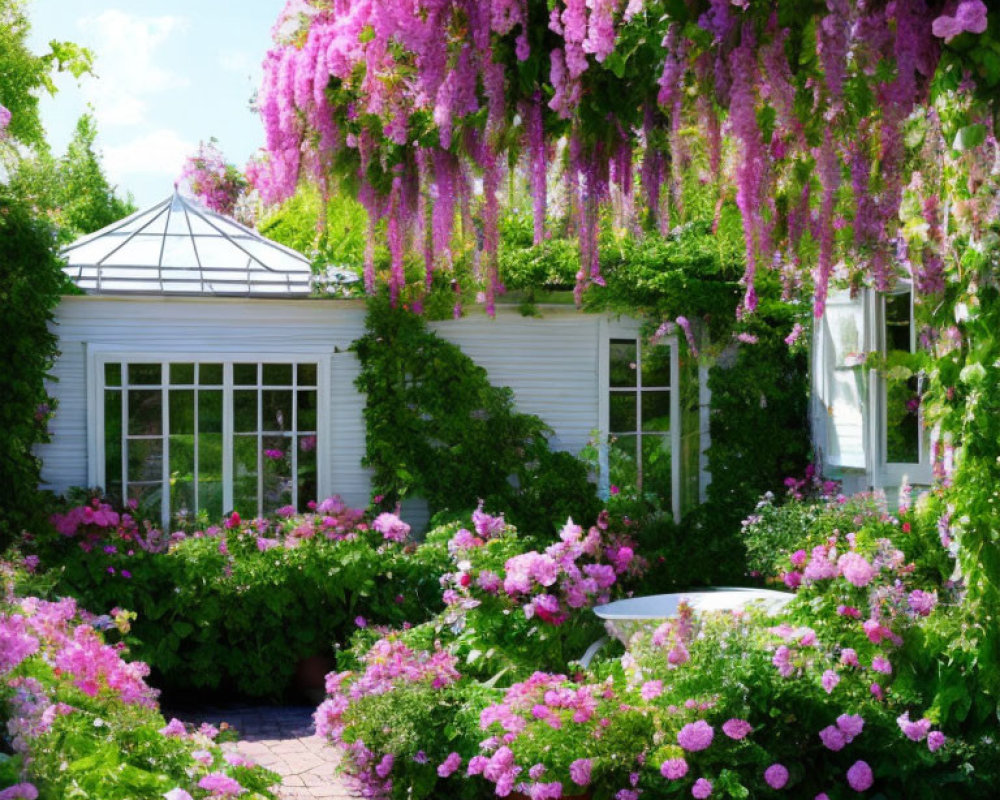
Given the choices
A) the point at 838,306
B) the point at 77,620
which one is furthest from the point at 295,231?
the point at 77,620

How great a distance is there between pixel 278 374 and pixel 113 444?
4.25ft

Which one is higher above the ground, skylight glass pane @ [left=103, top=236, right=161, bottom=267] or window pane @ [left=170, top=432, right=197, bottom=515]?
skylight glass pane @ [left=103, top=236, right=161, bottom=267]

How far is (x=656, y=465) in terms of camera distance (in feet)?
32.5

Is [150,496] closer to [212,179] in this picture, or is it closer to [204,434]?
[204,434]

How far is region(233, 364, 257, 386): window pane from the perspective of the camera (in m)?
9.09

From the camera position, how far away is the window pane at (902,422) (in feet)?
25.8

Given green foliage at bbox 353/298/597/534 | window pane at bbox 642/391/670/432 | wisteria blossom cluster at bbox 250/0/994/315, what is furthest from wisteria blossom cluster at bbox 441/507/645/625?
window pane at bbox 642/391/670/432

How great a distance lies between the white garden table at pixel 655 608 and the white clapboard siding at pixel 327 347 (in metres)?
3.96

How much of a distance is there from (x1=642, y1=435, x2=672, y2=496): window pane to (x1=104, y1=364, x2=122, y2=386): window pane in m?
4.11

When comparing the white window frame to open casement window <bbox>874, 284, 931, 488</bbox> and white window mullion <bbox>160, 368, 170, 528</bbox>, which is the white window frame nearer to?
open casement window <bbox>874, 284, 931, 488</bbox>

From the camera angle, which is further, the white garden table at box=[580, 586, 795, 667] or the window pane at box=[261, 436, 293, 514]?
the window pane at box=[261, 436, 293, 514]

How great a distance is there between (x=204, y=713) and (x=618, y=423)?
422cm

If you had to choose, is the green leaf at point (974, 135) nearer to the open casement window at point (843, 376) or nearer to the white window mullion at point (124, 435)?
the open casement window at point (843, 376)

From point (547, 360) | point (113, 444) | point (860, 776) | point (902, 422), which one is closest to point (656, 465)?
point (547, 360)
